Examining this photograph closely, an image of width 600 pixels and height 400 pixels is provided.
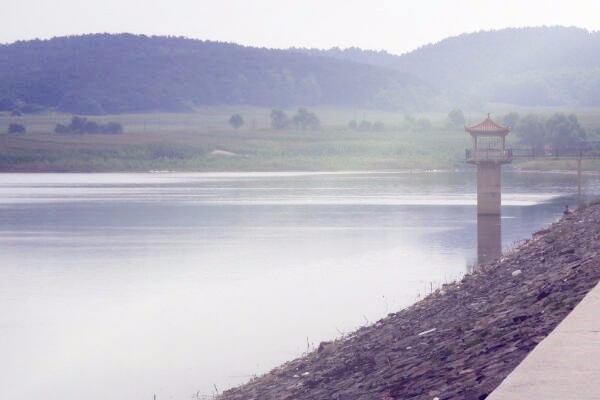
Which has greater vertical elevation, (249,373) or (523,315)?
(523,315)

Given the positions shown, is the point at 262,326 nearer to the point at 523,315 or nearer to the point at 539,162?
the point at 523,315

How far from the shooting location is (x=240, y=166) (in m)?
121

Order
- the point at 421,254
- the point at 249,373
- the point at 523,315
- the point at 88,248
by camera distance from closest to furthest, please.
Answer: the point at 523,315 → the point at 249,373 → the point at 421,254 → the point at 88,248

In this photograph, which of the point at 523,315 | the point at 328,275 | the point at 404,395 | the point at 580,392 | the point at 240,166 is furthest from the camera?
the point at 240,166

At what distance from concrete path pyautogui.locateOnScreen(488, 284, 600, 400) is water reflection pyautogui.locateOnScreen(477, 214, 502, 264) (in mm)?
20693

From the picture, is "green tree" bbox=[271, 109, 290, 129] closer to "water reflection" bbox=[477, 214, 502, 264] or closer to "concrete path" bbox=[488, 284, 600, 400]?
"water reflection" bbox=[477, 214, 502, 264]

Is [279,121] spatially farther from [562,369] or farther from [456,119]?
[562,369]

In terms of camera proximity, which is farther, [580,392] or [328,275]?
[328,275]

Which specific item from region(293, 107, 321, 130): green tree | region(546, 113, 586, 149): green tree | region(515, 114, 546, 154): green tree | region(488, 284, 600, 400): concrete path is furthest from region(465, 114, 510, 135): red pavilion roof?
region(293, 107, 321, 130): green tree

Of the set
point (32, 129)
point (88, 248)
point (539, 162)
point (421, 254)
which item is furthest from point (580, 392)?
point (32, 129)

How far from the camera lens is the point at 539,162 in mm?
104688

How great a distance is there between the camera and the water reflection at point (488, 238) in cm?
3229

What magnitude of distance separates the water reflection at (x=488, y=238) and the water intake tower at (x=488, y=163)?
69 centimetres

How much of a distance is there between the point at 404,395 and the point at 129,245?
3015cm
